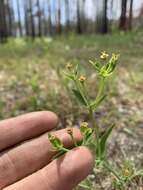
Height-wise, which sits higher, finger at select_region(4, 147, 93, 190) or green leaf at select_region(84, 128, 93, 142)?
green leaf at select_region(84, 128, 93, 142)

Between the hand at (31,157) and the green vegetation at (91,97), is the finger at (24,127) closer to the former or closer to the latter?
the hand at (31,157)

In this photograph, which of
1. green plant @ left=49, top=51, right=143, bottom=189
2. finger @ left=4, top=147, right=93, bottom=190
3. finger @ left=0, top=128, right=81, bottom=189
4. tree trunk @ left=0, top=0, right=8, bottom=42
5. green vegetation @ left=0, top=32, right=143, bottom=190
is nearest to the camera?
green plant @ left=49, top=51, right=143, bottom=189

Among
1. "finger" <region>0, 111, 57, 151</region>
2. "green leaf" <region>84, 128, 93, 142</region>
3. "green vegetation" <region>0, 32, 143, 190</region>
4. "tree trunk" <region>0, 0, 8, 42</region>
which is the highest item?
"green leaf" <region>84, 128, 93, 142</region>

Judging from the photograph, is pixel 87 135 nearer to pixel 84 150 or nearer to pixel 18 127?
pixel 84 150

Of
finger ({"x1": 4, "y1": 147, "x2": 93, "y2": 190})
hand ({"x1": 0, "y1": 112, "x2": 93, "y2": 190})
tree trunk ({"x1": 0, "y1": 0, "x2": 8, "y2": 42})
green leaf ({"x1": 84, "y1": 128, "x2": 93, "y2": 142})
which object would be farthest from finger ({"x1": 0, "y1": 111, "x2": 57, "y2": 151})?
tree trunk ({"x1": 0, "y1": 0, "x2": 8, "y2": 42})

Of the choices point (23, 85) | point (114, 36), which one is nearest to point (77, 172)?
point (23, 85)

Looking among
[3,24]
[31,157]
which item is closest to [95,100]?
[31,157]

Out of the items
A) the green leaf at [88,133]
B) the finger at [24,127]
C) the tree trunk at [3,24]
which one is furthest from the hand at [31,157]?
the tree trunk at [3,24]

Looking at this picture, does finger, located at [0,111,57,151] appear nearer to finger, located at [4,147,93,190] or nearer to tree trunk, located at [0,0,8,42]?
finger, located at [4,147,93,190]
